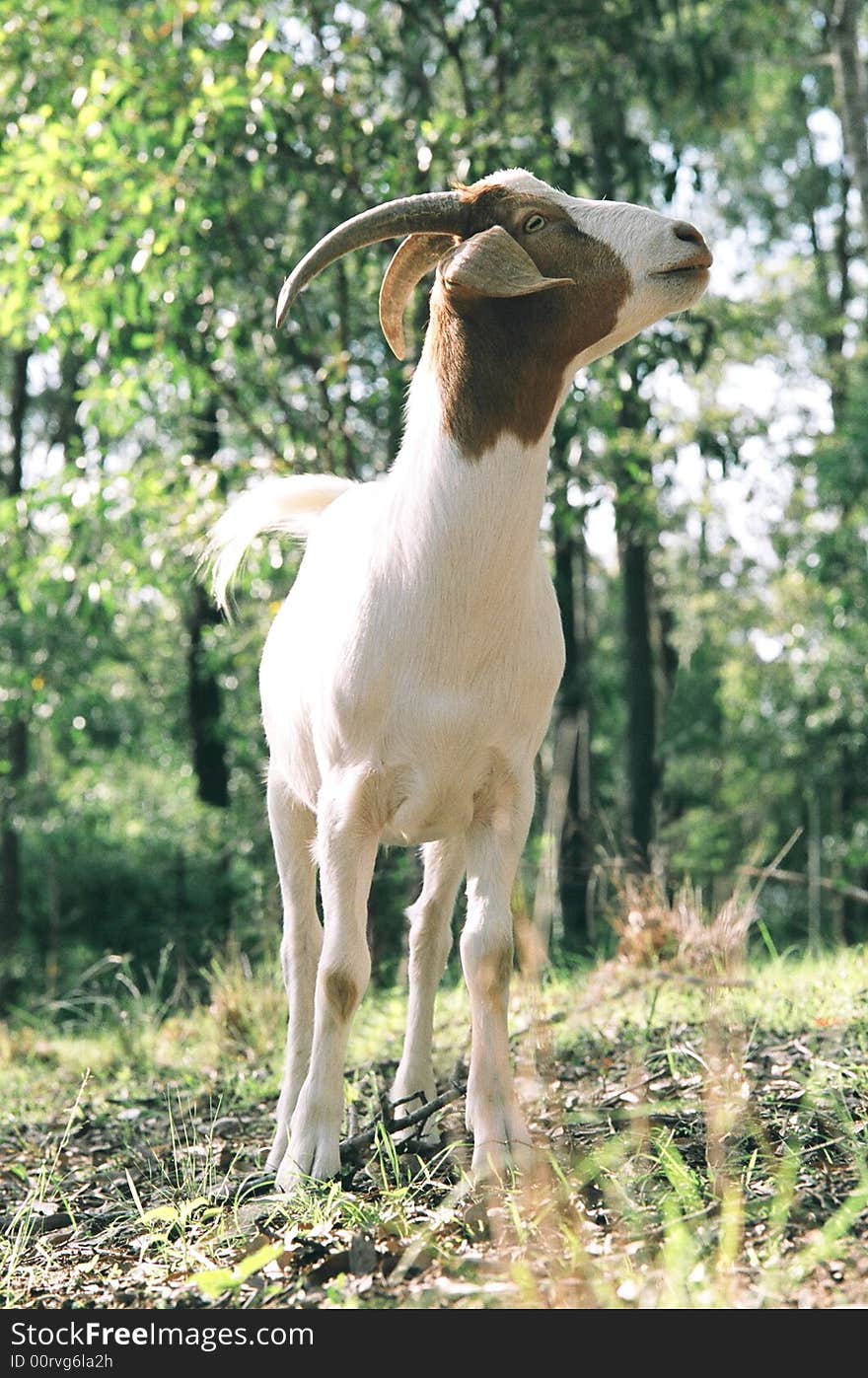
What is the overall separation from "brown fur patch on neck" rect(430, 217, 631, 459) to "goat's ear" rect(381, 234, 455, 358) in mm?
286

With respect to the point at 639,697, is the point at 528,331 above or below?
above

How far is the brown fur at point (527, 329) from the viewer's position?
3465 mm

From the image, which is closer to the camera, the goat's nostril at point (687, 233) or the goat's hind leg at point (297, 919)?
the goat's nostril at point (687, 233)

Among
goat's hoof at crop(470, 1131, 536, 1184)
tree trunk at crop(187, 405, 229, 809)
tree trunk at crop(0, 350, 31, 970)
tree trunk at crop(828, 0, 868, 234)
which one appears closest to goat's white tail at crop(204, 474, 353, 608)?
goat's hoof at crop(470, 1131, 536, 1184)

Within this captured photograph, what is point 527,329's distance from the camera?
350cm

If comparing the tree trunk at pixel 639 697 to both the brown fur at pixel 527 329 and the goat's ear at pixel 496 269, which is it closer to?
the brown fur at pixel 527 329

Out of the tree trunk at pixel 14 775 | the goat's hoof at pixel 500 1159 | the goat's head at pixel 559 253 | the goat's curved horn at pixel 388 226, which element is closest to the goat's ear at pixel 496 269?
the goat's head at pixel 559 253

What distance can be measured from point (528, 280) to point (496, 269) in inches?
3.2

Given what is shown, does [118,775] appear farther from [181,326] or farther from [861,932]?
[181,326]

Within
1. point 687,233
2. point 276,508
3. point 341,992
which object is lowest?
point 341,992

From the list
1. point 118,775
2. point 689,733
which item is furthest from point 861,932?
point 118,775

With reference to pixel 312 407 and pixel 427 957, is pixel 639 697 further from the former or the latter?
pixel 427 957

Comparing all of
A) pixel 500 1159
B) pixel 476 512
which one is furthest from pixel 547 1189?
pixel 476 512
